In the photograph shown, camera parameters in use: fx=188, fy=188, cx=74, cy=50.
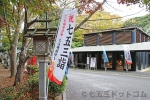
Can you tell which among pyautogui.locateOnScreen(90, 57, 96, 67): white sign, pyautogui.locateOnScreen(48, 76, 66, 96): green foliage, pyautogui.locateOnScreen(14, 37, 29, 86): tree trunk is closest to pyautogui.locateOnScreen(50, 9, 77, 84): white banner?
pyautogui.locateOnScreen(48, 76, 66, 96): green foliage

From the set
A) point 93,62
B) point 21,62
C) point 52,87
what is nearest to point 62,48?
point 52,87

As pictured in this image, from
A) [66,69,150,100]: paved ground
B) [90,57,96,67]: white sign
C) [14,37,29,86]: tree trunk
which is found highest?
[14,37,29,86]: tree trunk

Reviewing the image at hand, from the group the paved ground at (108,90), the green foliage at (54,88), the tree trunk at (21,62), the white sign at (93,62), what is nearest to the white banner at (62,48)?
the green foliage at (54,88)

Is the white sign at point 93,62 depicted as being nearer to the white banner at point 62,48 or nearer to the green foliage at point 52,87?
the green foliage at point 52,87

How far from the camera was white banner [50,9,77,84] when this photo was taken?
494 centimetres

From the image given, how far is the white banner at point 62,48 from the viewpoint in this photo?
4941 millimetres

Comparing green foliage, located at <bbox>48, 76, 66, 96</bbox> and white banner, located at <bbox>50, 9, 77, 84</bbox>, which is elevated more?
white banner, located at <bbox>50, 9, 77, 84</bbox>

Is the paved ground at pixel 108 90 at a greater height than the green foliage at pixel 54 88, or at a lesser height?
lesser

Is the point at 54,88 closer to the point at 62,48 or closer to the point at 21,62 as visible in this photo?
the point at 62,48

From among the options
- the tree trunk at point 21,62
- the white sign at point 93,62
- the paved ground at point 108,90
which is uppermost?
the tree trunk at point 21,62

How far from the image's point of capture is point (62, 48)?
494cm

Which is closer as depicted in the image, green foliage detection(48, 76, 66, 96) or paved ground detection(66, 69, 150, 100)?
green foliage detection(48, 76, 66, 96)

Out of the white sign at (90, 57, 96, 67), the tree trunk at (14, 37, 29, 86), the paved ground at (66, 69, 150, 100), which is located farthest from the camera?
the white sign at (90, 57, 96, 67)

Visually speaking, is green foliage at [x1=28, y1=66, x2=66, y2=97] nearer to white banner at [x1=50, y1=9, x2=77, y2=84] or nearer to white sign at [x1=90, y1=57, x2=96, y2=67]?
white banner at [x1=50, y1=9, x2=77, y2=84]
